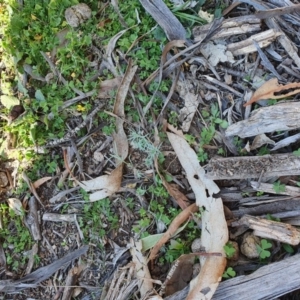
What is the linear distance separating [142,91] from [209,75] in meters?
0.36

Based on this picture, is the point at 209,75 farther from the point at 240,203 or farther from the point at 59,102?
the point at 59,102

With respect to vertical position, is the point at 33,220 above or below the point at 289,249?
above

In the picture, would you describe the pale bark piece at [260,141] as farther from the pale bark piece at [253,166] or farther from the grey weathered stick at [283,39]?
the grey weathered stick at [283,39]

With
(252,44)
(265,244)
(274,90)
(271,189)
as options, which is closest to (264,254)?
(265,244)

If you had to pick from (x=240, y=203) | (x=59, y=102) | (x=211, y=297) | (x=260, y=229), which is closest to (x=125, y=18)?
(x=59, y=102)

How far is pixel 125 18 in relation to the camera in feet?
8.19

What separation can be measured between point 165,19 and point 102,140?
0.71 m

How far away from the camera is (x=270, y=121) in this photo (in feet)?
6.98

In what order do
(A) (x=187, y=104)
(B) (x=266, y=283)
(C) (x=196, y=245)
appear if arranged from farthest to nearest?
(A) (x=187, y=104) < (C) (x=196, y=245) < (B) (x=266, y=283)

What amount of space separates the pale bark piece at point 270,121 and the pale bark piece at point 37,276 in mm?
1011

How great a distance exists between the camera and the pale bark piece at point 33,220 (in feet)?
8.29

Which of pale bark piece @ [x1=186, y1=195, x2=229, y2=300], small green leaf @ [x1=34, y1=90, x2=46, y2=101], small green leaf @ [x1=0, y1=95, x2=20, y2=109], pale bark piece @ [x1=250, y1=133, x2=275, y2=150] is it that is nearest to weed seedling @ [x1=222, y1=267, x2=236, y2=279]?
pale bark piece @ [x1=186, y1=195, x2=229, y2=300]

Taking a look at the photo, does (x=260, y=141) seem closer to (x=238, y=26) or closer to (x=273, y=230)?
(x=273, y=230)

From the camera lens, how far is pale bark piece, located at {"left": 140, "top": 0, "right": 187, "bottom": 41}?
2371mm
